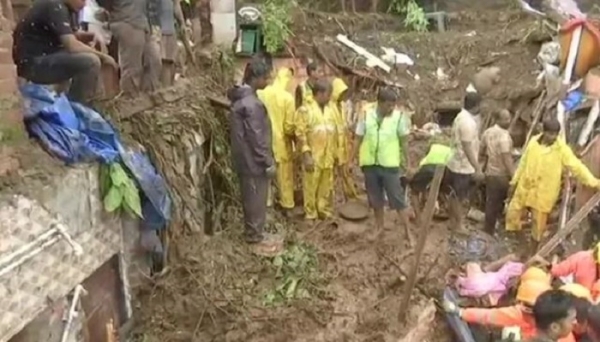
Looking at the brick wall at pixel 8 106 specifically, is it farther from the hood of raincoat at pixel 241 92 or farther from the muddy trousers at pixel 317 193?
the muddy trousers at pixel 317 193

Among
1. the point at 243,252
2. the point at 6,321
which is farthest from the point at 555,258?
the point at 6,321

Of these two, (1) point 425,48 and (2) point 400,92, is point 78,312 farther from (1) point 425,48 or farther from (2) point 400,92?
(1) point 425,48

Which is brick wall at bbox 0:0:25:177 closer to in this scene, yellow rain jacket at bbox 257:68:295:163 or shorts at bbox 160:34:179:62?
shorts at bbox 160:34:179:62

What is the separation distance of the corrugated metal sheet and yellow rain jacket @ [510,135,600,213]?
3.95m

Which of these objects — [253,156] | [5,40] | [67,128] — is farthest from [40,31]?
[253,156]

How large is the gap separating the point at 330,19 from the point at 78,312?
992 centimetres

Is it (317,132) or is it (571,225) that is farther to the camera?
(317,132)

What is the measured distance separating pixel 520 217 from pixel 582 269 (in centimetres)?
207

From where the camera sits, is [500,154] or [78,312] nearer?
[78,312]

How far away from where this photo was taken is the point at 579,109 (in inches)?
354

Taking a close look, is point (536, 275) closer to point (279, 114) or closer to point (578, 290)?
point (578, 290)

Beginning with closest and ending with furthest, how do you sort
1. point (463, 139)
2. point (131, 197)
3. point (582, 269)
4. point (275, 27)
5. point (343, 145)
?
point (131, 197) → point (582, 269) → point (463, 139) → point (343, 145) → point (275, 27)

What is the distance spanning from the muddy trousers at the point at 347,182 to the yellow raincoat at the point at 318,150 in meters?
0.46

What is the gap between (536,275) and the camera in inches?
238
